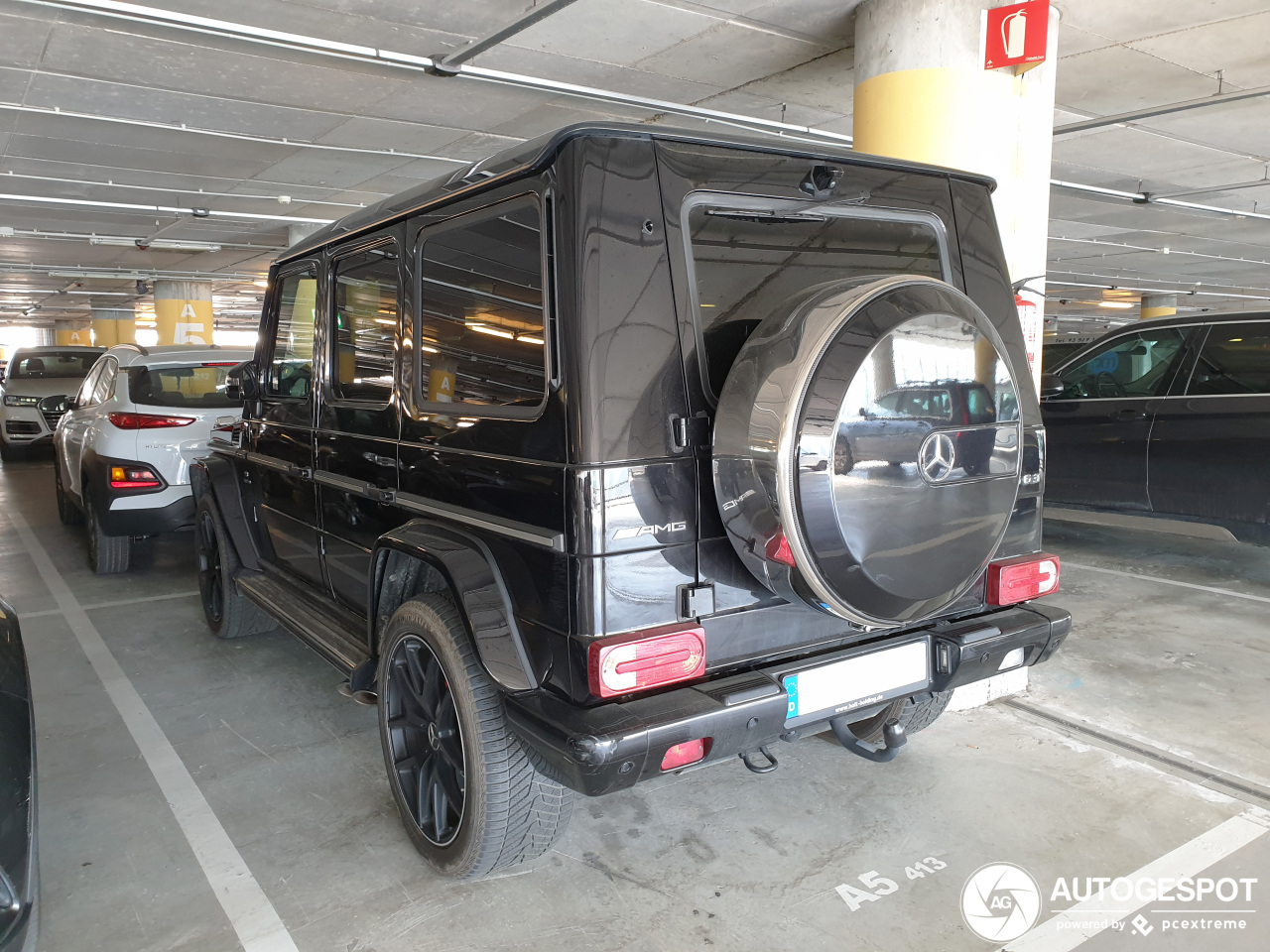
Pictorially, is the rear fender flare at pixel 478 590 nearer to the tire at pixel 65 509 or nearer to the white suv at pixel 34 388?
the tire at pixel 65 509

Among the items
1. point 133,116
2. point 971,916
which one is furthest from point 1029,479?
point 133,116

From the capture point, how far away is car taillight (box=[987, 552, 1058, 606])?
8.57 ft

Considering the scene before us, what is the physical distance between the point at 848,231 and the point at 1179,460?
439cm

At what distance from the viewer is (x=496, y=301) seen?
229 cm

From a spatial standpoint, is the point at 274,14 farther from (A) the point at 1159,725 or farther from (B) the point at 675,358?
(A) the point at 1159,725

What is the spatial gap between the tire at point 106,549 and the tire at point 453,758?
13.8 feet

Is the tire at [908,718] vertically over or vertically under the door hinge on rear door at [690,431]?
under

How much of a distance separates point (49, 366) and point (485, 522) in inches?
545

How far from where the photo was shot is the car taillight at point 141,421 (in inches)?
221

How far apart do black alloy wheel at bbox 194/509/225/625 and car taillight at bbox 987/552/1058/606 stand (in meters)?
3.52

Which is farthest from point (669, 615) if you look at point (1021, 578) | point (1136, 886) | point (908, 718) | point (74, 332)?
point (74, 332)

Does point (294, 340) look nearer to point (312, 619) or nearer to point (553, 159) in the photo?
point (312, 619)

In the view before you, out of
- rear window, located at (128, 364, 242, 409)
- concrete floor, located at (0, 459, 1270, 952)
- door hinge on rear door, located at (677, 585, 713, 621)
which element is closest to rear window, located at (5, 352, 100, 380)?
rear window, located at (128, 364, 242, 409)

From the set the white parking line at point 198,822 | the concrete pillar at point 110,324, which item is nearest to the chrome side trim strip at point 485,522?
the white parking line at point 198,822
